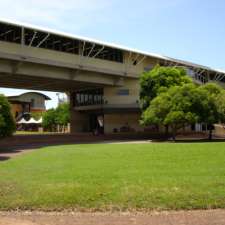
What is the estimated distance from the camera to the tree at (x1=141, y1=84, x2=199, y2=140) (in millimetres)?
43250

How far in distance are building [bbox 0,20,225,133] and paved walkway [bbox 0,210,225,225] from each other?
1353 inches

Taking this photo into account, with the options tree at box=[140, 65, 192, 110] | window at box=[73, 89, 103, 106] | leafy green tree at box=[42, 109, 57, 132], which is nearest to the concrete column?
window at box=[73, 89, 103, 106]

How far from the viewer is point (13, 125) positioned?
31.1 metres

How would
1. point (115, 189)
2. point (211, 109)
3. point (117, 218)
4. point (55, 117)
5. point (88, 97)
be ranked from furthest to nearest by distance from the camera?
point (55, 117)
point (88, 97)
point (211, 109)
point (115, 189)
point (117, 218)

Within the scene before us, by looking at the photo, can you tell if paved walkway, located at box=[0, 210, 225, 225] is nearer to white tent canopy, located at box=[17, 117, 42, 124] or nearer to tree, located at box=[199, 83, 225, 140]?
tree, located at box=[199, 83, 225, 140]

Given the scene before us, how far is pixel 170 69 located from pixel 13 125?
2756cm

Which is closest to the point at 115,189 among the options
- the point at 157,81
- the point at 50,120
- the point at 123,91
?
the point at 157,81

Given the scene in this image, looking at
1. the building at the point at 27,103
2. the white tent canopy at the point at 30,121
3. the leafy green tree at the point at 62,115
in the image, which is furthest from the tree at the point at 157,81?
the building at the point at 27,103

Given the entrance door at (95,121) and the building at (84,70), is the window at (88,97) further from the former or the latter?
the entrance door at (95,121)

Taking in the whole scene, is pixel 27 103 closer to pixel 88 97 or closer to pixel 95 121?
pixel 95 121

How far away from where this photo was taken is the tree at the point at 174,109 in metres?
43.2

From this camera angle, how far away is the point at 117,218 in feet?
29.8

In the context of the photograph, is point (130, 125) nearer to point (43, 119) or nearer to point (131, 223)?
point (43, 119)

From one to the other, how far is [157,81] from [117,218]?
1742 inches
